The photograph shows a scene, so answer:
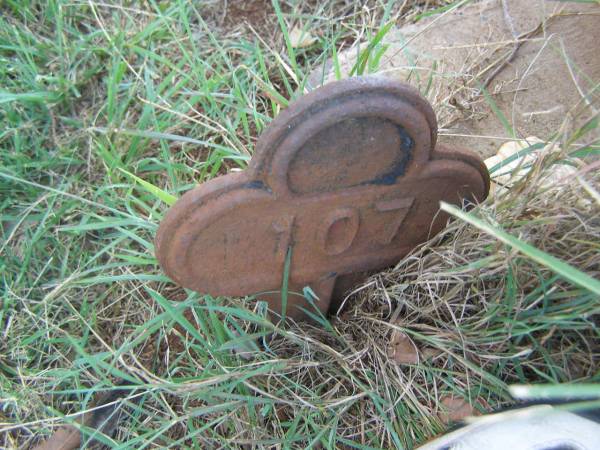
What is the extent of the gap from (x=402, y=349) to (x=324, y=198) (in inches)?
17.5

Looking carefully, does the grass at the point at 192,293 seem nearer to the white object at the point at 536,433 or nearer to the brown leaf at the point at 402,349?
the brown leaf at the point at 402,349

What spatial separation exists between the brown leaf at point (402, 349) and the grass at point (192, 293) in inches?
0.7

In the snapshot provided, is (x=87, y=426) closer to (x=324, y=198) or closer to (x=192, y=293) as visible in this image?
(x=192, y=293)

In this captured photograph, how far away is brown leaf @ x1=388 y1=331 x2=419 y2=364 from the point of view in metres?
1.38

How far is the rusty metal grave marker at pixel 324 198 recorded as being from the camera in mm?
1053

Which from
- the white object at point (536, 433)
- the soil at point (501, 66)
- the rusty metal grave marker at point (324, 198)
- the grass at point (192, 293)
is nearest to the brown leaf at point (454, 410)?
the grass at point (192, 293)

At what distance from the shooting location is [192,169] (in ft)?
5.90

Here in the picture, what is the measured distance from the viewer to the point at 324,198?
1191 millimetres

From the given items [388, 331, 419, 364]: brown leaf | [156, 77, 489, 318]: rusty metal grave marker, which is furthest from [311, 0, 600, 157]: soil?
[388, 331, 419, 364]: brown leaf

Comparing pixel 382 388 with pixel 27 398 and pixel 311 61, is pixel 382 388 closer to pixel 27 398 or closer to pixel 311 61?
pixel 27 398

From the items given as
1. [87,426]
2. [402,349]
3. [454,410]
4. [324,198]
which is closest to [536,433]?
[454,410]

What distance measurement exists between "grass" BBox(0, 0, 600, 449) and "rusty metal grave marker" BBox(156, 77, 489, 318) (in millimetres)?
101

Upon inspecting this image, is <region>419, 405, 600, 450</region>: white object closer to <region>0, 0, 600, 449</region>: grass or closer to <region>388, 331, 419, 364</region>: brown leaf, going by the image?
<region>0, 0, 600, 449</region>: grass

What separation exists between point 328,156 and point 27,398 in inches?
41.6
